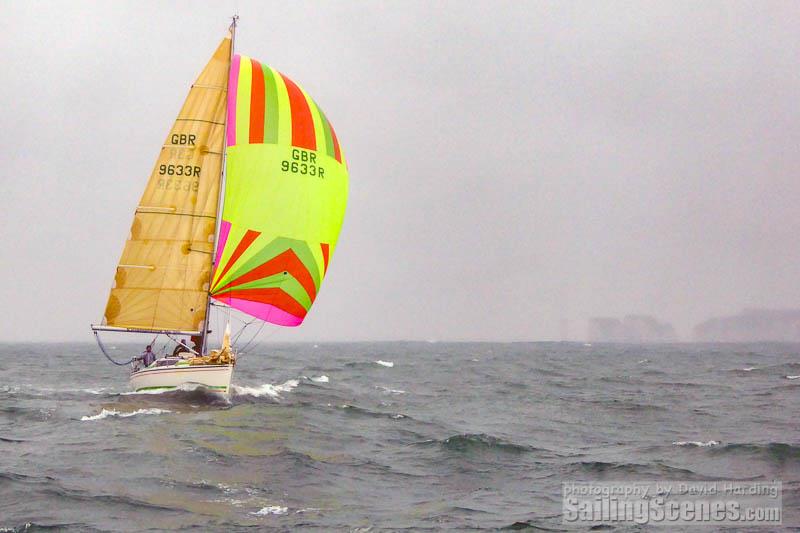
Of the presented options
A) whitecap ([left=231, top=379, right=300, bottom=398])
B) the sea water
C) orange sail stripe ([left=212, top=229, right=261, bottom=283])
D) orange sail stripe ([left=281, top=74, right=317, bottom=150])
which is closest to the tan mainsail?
orange sail stripe ([left=212, top=229, right=261, bottom=283])

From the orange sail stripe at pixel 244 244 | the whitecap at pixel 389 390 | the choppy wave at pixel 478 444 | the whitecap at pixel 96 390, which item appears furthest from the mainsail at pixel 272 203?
the choppy wave at pixel 478 444

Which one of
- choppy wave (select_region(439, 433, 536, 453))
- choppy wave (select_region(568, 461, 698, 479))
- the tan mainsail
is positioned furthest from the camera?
the tan mainsail

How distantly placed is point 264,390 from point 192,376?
21.6ft

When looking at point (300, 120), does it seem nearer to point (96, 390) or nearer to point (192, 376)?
point (192, 376)

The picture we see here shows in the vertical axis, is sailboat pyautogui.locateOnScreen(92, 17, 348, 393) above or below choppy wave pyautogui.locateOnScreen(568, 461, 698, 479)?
above

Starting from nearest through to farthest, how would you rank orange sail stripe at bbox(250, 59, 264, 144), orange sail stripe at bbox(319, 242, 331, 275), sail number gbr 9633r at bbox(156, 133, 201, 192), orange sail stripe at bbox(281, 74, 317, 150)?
1. sail number gbr 9633r at bbox(156, 133, 201, 192)
2. orange sail stripe at bbox(250, 59, 264, 144)
3. orange sail stripe at bbox(281, 74, 317, 150)
4. orange sail stripe at bbox(319, 242, 331, 275)

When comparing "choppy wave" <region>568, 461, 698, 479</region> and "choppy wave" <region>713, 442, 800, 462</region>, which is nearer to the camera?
"choppy wave" <region>568, 461, 698, 479</region>

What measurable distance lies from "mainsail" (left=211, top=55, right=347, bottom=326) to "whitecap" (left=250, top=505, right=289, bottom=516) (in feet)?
47.4

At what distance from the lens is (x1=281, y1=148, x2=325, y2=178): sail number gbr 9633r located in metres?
27.7

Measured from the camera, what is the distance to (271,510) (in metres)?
13.4

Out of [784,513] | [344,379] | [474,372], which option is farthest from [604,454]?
[474,372]

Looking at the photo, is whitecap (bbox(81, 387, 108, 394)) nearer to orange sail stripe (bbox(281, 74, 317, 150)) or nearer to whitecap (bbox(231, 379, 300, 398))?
whitecap (bbox(231, 379, 300, 398))

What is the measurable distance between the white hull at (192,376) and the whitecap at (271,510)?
40.3 ft

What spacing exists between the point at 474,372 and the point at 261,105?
30601 mm
